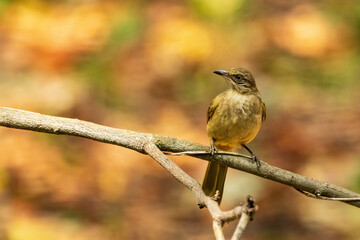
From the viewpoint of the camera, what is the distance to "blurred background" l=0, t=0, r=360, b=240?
5.78 metres

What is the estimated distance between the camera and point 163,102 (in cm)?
735

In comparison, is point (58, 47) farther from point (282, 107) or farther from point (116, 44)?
point (282, 107)

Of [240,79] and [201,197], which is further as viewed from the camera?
[240,79]

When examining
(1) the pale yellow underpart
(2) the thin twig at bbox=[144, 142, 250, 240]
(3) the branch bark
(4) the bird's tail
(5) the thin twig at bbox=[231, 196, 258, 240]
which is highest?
(1) the pale yellow underpart

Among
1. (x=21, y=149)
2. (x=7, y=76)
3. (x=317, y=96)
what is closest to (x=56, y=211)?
(x=21, y=149)

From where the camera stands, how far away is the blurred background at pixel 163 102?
5781mm

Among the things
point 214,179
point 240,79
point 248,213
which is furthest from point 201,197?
point 240,79

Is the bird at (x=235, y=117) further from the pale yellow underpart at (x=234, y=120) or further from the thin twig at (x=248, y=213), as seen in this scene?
the thin twig at (x=248, y=213)

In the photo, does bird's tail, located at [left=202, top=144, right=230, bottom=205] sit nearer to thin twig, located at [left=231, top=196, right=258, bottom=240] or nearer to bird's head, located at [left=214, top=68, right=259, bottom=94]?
bird's head, located at [left=214, top=68, right=259, bottom=94]

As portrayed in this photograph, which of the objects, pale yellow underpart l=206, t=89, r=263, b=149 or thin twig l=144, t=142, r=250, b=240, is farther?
pale yellow underpart l=206, t=89, r=263, b=149

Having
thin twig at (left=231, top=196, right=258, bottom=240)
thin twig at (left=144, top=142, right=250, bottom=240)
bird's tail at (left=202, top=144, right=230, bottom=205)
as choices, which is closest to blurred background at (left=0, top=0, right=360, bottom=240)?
bird's tail at (left=202, top=144, right=230, bottom=205)

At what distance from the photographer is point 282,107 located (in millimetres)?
7242

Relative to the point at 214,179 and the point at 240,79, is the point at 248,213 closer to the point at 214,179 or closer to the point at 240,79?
the point at 214,179

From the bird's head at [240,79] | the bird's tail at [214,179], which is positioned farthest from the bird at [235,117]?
the bird's tail at [214,179]
